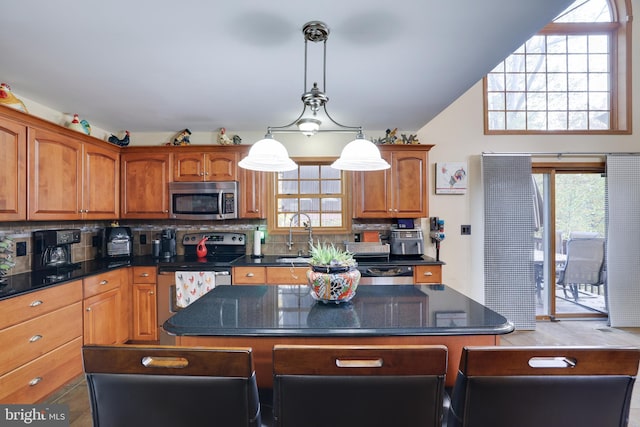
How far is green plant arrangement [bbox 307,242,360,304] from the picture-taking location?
1492mm

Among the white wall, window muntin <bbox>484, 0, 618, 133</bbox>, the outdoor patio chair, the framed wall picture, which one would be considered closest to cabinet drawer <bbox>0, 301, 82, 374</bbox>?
the white wall

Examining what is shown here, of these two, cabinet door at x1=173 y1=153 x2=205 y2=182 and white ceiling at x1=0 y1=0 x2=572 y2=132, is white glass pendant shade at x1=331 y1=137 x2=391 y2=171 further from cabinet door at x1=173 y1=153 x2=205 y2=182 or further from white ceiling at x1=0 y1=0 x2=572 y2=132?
cabinet door at x1=173 y1=153 x2=205 y2=182

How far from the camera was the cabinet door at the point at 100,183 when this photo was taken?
2945 millimetres

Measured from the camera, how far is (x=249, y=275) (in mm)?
3061

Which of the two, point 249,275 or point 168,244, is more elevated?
point 168,244

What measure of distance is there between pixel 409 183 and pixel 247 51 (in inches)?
86.8

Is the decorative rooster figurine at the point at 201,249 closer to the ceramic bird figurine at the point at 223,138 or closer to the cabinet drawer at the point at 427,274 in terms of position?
the ceramic bird figurine at the point at 223,138

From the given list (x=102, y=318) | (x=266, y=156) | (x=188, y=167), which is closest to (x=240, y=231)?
(x=188, y=167)

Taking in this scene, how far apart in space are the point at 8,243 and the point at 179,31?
2.02 meters

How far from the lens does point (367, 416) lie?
79 centimetres

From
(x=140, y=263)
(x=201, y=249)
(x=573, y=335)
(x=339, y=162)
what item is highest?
(x=339, y=162)

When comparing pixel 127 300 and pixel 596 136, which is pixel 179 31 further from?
pixel 596 136

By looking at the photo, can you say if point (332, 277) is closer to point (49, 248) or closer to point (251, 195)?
point (251, 195)

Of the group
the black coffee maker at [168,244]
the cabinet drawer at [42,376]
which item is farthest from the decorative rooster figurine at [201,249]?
the cabinet drawer at [42,376]
